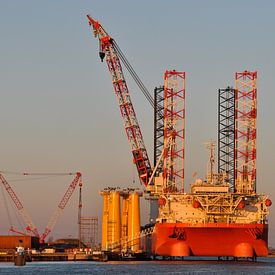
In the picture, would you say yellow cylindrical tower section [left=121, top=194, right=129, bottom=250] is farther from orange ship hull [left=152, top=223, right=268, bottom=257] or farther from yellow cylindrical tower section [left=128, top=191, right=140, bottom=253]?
orange ship hull [left=152, top=223, right=268, bottom=257]

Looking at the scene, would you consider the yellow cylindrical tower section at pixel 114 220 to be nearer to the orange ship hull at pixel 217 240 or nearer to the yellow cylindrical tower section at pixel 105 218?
the yellow cylindrical tower section at pixel 105 218

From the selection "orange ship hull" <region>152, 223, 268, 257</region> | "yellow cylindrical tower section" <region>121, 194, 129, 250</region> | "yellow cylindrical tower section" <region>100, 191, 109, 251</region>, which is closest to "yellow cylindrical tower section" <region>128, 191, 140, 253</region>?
"yellow cylindrical tower section" <region>121, 194, 129, 250</region>

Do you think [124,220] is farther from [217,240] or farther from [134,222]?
[217,240]

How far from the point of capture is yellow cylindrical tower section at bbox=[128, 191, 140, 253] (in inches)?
5020

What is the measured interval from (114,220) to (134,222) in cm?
257

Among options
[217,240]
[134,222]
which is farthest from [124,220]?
[217,240]

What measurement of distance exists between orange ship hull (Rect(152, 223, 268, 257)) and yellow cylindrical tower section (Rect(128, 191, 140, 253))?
573 inches

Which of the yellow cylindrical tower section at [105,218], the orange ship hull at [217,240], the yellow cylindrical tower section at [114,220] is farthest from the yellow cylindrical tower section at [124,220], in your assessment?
the orange ship hull at [217,240]

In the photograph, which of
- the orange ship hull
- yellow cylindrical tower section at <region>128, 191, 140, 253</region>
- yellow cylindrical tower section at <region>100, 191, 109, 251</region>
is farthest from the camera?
yellow cylindrical tower section at <region>100, 191, 109, 251</region>

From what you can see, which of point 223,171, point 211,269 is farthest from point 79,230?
point 211,269

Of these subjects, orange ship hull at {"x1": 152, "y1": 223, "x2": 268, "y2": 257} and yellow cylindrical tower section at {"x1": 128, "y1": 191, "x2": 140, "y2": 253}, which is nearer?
orange ship hull at {"x1": 152, "y1": 223, "x2": 268, "y2": 257}

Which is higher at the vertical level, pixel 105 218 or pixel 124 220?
pixel 105 218

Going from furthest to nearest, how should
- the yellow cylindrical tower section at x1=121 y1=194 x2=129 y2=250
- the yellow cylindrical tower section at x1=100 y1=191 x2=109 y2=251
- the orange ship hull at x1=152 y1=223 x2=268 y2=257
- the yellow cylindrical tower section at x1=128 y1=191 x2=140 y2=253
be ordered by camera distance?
the yellow cylindrical tower section at x1=121 y1=194 x2=129 y2=250, the yellow cylindrical tower section at x1=100 y1=191 x2=109 y2=251, the yellow cylindrical tower section at x1=128 y1=191 x2=140 y2=253, the orange ship hull at x1=152 y1=223 x2=268 y2=257

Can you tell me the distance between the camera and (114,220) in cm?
12744
